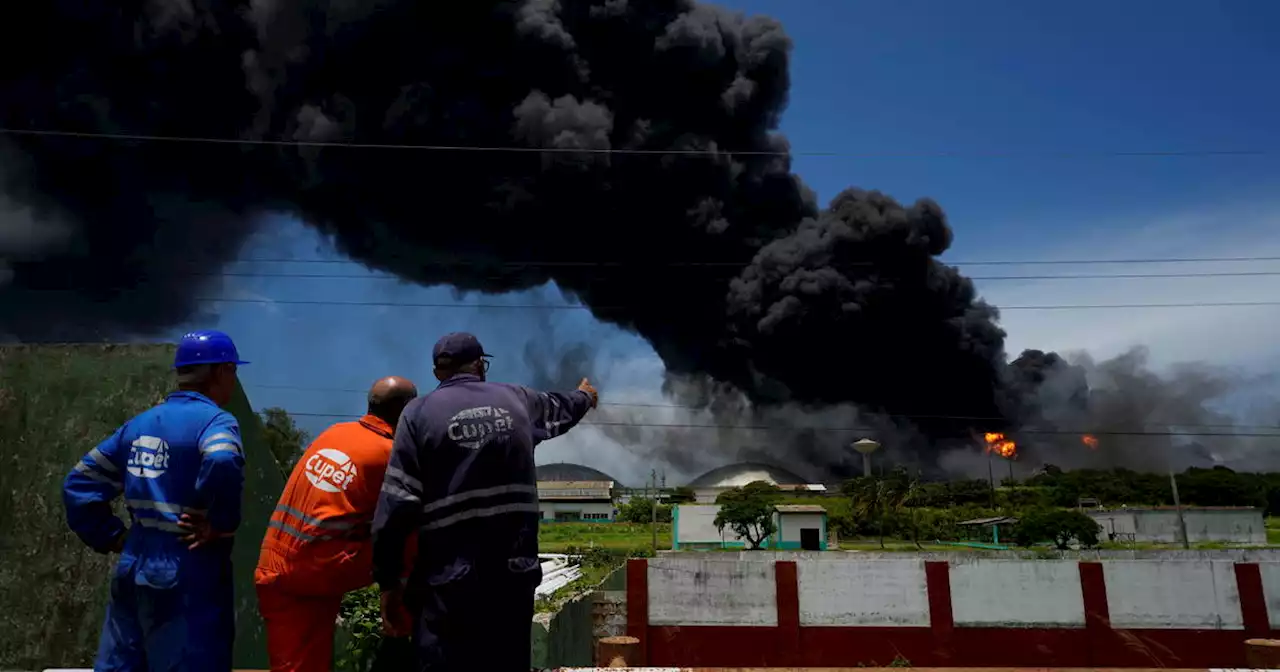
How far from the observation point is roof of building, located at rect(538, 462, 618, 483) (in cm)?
9969

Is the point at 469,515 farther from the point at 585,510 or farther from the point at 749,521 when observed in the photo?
the point at 585,510

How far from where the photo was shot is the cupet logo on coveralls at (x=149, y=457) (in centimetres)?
241

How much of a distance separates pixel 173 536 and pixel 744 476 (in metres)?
77.3

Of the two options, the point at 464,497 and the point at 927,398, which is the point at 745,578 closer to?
the point at 464,497

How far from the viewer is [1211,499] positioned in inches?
2000

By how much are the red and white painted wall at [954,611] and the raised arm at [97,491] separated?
19429 mm

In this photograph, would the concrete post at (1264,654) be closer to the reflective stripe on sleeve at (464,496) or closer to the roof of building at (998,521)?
the reflective stripe on sleeve at (464,496)

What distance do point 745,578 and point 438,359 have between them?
20646mm

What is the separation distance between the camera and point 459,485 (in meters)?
2.16

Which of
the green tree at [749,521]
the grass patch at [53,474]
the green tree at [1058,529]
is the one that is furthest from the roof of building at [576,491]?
the grass patch at [53,474]

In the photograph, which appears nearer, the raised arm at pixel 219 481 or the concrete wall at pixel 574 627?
the raised arm at pixel 219 481

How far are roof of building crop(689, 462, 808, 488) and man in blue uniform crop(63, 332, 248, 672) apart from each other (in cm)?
7441

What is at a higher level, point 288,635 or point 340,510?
point 340,510

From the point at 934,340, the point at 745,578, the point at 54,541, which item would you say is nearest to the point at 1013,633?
the point at 745,578
